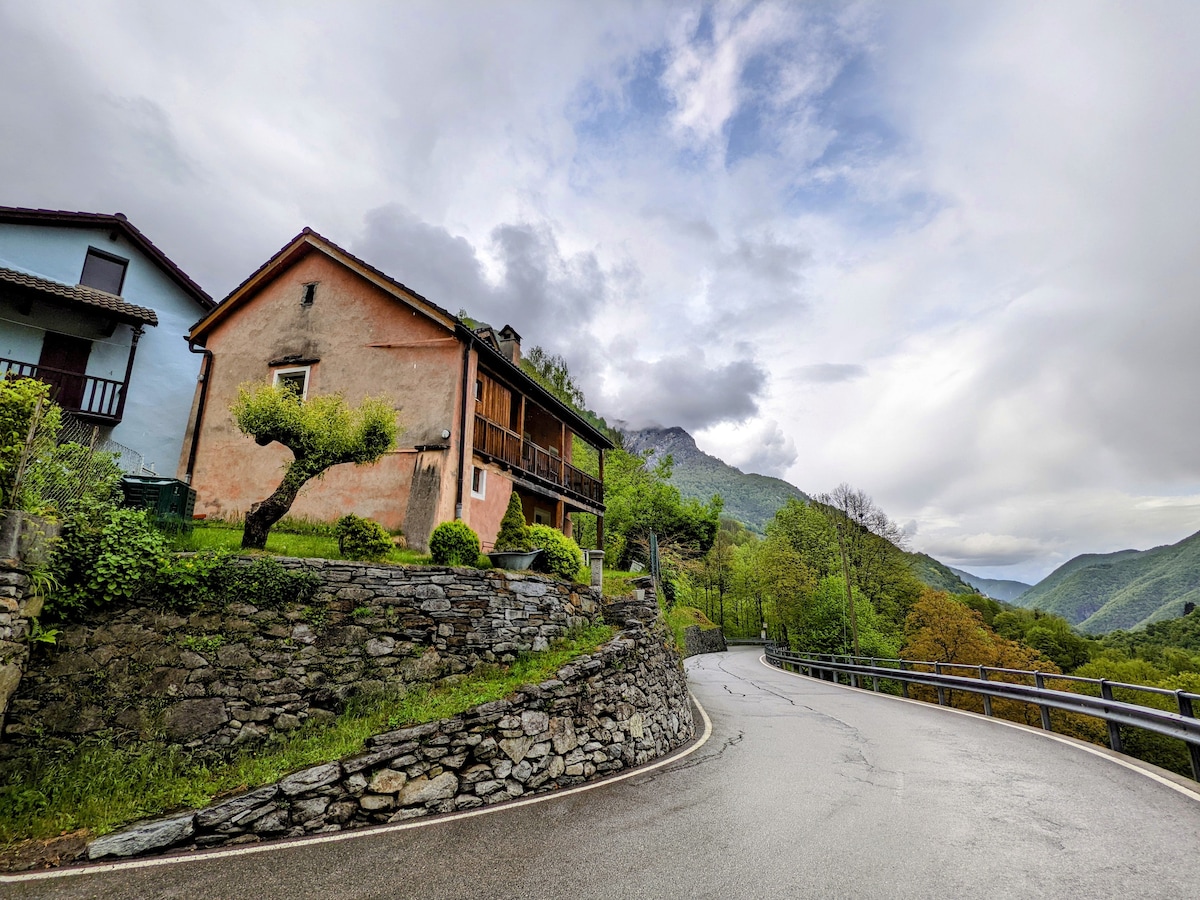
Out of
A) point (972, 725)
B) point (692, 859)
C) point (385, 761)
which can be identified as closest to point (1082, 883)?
point (692, 859)

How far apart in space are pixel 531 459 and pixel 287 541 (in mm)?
7990

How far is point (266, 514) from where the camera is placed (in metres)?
9.48

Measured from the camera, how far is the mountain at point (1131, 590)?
12019 centimetres

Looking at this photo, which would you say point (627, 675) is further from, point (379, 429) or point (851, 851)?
point (379, 429)

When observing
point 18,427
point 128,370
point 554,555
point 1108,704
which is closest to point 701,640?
point 554,555

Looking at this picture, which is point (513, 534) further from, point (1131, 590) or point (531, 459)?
point (1131, 590)

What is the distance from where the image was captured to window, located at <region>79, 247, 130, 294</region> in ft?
59.5

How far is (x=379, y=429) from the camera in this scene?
10492 mm

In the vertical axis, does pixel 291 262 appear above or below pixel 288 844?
above

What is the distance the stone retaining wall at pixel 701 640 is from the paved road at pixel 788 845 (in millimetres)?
32040

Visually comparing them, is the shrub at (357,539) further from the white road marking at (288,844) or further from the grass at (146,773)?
the white road marking at (288,844)

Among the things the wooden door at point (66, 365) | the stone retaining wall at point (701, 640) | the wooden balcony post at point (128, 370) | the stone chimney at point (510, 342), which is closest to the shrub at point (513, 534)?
the stone chimney at point (510, 342)

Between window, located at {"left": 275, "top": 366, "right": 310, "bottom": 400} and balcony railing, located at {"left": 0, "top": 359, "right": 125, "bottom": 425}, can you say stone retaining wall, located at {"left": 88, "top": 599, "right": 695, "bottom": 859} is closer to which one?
window, located at {"left": 275, "top": 366, "right": 310, "bottom": 400}

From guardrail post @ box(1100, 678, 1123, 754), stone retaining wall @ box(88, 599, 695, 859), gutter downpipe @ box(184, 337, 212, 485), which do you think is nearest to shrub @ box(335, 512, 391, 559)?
stone retaining wall @ box(88, 599, 695, 859)
